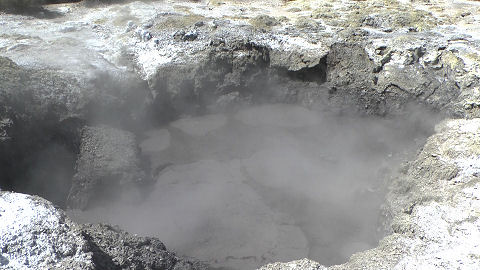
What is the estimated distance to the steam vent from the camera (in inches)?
136

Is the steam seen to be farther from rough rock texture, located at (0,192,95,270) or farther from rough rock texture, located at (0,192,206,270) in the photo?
rough rock texture, located at (0,192,95,270)

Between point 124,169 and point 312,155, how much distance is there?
6.02 ft

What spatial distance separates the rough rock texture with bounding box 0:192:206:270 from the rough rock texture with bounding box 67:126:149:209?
1148 millimetres

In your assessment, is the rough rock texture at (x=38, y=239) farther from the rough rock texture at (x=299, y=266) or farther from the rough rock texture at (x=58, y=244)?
the rough rock texture at (x=299, y=266)

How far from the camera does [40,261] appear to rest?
2838 millimetres

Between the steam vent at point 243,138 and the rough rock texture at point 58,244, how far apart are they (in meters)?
0.01

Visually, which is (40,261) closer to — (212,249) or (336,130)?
(212,249)

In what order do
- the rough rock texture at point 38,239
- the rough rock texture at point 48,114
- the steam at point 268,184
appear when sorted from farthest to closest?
the rough rock texture at point 48,114
the steam at point 268,184
the rough rock texture at point 38,239

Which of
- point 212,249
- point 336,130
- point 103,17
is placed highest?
point 103,17

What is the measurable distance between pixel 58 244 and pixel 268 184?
2283mm

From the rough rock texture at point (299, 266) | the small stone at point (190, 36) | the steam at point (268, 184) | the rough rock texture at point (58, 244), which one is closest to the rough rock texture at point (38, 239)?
the rough rock texture at point (58, 244)

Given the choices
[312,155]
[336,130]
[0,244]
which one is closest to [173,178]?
[312,155]

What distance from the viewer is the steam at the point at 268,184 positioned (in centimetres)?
417

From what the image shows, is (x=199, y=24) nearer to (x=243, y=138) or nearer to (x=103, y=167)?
(x=243, y=138)
